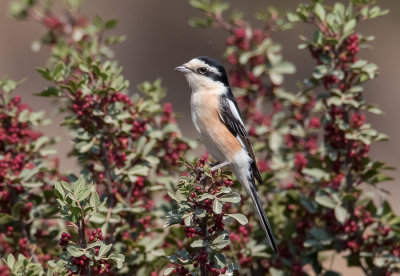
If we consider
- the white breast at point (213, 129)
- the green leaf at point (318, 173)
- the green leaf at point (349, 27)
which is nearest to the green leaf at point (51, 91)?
the white breast at point (213, 129)

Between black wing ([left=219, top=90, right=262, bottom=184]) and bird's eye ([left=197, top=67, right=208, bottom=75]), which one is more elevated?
bird's eye ([left=197, top=67, right=208, bottom=75])

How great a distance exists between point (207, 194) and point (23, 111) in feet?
7.15

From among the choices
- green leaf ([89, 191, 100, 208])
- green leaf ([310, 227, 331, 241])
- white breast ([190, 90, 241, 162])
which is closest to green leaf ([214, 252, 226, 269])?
green leaf ([89, 191, 100, 208])

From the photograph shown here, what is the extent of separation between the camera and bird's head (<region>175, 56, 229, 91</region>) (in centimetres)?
596

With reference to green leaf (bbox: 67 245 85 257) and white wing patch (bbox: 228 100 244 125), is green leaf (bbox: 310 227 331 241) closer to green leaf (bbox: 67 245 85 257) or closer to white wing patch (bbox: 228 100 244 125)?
white wing patch (bbox: 228 100 244 125)

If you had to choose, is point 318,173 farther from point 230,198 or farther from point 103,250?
point 103,250

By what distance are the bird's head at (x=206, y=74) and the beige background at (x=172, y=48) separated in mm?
8358

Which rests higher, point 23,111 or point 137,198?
point 23,111

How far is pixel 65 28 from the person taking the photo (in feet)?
23.0

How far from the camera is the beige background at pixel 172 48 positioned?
15.0 meters

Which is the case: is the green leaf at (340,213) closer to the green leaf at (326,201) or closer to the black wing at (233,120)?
the green leaf at (326,201)

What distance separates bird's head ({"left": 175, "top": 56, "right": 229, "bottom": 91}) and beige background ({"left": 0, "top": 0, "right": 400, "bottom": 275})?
8.36m

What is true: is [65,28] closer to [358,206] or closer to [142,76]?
[358,206]

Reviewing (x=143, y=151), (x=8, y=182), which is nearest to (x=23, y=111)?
(x=8, y=182)
